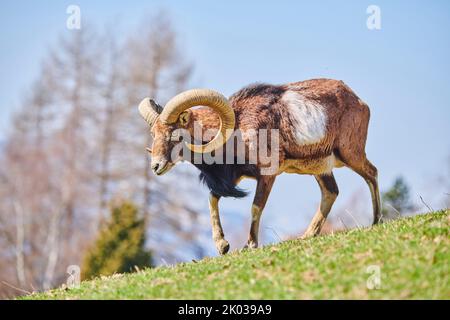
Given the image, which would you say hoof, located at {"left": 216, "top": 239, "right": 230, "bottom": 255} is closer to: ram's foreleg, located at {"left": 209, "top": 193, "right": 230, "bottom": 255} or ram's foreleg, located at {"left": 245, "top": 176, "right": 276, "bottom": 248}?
ram's foreleg, located at {"left": 209, "top": 193, "right": 230, "bottom": 255}

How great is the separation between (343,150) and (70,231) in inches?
1551

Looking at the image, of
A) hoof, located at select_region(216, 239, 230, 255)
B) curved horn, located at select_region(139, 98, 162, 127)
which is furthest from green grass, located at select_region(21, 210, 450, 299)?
curved horn, located at select_region(139, 98, 162, 127)

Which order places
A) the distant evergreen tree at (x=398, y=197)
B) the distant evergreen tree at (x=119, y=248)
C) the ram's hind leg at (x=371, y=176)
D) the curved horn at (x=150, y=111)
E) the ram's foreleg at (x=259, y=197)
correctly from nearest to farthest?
the ram's foreleg at (x=259, y=197)
the curved horn at (x=150, y=111)
the ram's hind leg at (x=371, y=176)
the distant evergreen tree at (x=119, y=248)
the distant evergreen tree at (x=398, y=197)

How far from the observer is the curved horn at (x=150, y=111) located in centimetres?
1363

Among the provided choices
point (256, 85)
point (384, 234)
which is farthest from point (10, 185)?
point (384, 234)

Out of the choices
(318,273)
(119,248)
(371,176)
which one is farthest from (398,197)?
(318,273)

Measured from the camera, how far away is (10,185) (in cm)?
5197

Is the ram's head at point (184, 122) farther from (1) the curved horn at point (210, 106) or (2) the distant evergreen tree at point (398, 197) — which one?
(2) the distant evergreen tree at point (398, 197)

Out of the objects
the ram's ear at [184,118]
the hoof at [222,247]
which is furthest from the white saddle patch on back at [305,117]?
the hoof at [222,247]

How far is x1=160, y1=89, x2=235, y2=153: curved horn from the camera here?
43.4 ft

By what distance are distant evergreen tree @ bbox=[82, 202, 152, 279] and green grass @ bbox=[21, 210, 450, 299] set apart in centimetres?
1615

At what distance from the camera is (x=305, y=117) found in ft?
45.2

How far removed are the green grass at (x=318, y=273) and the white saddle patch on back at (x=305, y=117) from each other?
271 cm
